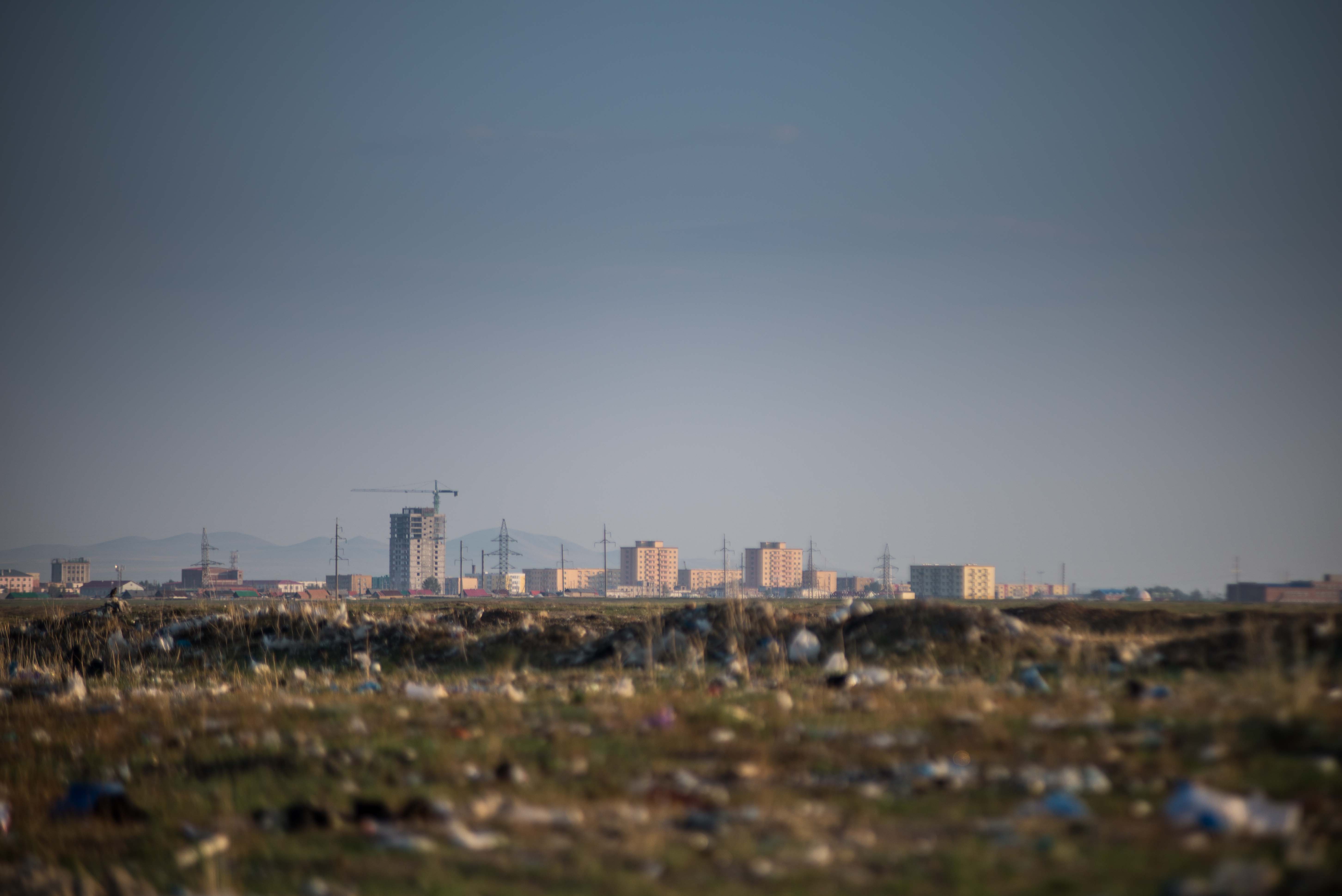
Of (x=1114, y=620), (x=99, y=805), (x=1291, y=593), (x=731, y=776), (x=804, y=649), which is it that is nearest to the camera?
(x=731, y=776)

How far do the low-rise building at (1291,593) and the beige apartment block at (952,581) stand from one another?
13615 centimetres

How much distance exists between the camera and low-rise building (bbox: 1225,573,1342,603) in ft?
77.6

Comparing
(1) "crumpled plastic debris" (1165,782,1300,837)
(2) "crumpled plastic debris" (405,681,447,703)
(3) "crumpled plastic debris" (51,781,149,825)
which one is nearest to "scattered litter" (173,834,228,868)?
(3) "crumpled plastic debris" (51,781,149,825)

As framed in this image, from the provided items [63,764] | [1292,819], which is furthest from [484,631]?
[1292,819]

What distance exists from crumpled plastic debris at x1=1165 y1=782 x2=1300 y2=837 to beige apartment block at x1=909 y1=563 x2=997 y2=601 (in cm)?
18697

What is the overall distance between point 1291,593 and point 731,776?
3546 centimetres

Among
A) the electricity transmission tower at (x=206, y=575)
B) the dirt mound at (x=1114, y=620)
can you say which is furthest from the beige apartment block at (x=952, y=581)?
the dirt mound at (x=1114, y=620)

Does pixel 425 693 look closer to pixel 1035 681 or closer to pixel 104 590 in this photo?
pixel 1035 681

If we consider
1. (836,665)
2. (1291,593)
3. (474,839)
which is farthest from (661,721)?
(1291,593)

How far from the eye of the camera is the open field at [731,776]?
4395 mm

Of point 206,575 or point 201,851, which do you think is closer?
point 201,851

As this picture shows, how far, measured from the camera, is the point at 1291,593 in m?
33.4

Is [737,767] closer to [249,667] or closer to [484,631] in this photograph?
[249,667]

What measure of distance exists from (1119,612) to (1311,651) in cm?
1307
